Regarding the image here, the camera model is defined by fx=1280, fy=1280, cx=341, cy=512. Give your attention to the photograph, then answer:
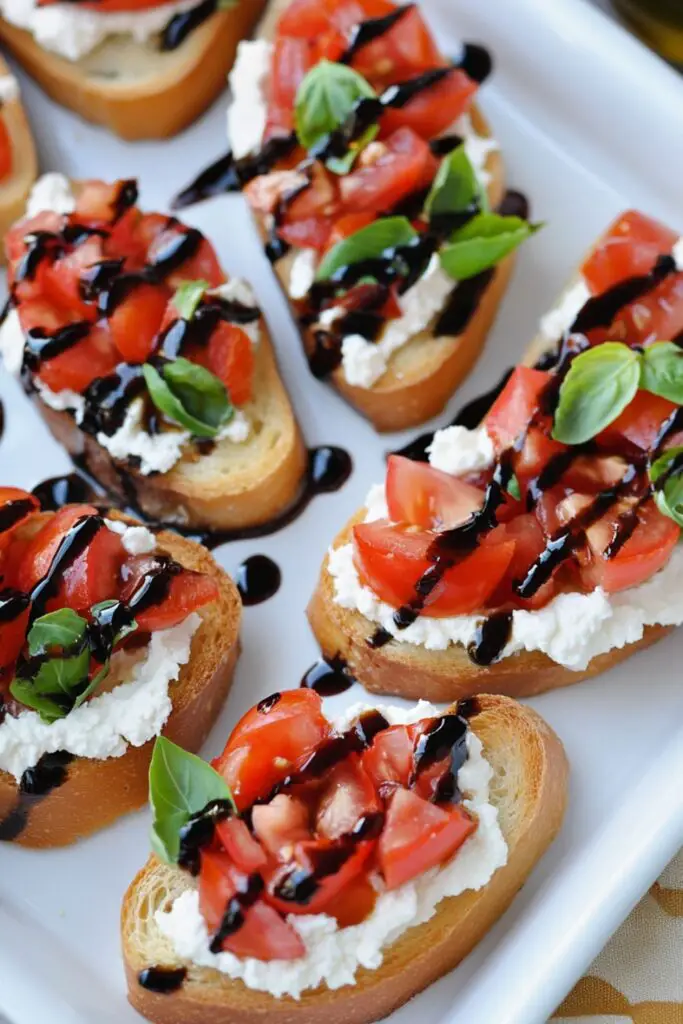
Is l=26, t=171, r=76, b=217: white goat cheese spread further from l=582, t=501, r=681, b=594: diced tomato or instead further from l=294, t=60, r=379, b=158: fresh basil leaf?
l=582, t=501, r=681, b=594: diced tomato

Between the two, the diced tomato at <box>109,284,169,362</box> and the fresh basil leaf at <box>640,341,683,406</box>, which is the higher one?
the fresh basil leaf at <box>640,341,683,406</box>

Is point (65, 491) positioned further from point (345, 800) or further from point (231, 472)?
point (345, 800)

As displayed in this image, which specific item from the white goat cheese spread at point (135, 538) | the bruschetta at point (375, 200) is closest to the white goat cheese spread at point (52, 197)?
the bruschetta at point (375, 200)

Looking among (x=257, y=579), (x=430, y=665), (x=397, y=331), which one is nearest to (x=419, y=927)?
(x=430, y=665)

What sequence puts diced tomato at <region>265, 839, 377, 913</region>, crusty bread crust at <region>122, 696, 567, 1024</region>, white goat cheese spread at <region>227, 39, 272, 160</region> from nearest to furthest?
1. diced tomato at <region>265, 839, 377, 913</region>
2. crusty bread crust at <region>122, 696, 567, 1024</region>
3. white goat cheese spread at <region>227, 39, 272, 160</region>

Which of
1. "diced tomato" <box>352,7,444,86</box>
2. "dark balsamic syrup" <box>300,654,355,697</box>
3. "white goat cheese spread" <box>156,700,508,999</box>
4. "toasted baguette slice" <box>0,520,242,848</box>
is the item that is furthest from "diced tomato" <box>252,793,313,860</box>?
"diced tomato" <box>352,7,444,86</box>

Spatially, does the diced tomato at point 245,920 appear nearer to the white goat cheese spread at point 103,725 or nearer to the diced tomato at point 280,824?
the diced tomato at point 280,824
